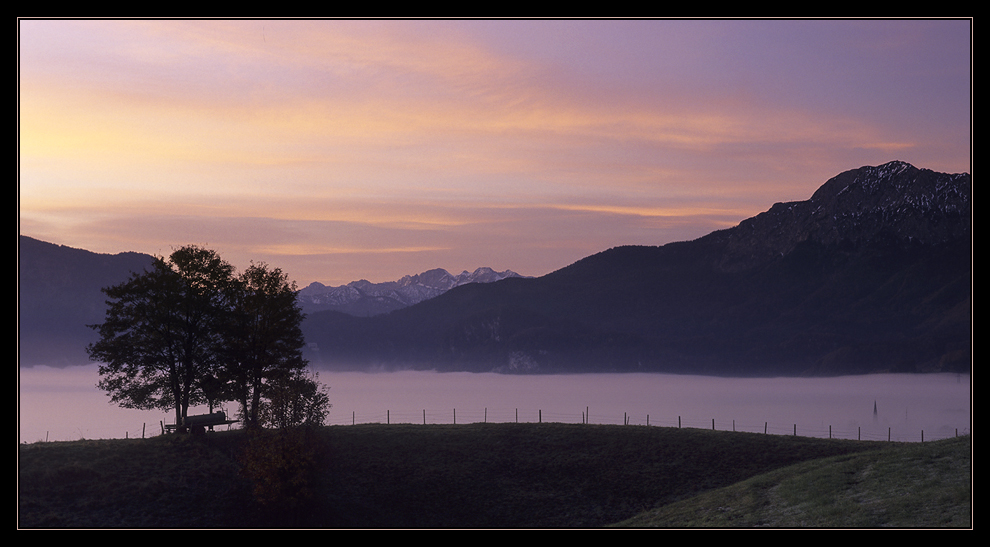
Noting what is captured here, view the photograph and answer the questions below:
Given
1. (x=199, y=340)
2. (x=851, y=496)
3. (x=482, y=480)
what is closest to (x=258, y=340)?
(x=199, y=340)

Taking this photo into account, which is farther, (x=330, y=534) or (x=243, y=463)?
(x=243, y=463)

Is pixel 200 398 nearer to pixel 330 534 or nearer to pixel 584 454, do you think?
pixel 330 534

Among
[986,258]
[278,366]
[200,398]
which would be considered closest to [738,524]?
[986,258]

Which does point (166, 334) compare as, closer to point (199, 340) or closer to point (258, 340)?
point (199, 340)

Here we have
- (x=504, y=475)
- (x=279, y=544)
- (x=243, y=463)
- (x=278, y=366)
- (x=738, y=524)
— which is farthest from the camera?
(x=278, y=366)

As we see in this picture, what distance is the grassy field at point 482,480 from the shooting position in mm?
50688

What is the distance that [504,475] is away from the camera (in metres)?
69.6

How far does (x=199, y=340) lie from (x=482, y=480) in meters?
29.3

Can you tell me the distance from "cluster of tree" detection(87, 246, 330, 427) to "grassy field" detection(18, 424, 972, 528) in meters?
4.69

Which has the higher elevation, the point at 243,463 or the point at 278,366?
the point at 278,366

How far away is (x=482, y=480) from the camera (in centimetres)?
6838

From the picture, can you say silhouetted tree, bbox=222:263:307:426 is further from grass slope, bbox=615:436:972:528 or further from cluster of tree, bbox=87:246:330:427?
grass slope, bbox=615:436:972:528

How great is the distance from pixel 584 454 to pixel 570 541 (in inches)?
1235

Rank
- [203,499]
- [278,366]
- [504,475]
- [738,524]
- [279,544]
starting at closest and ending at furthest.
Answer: [279,544] < [738,524] < [203,499] < [504,475] < [278,366]
